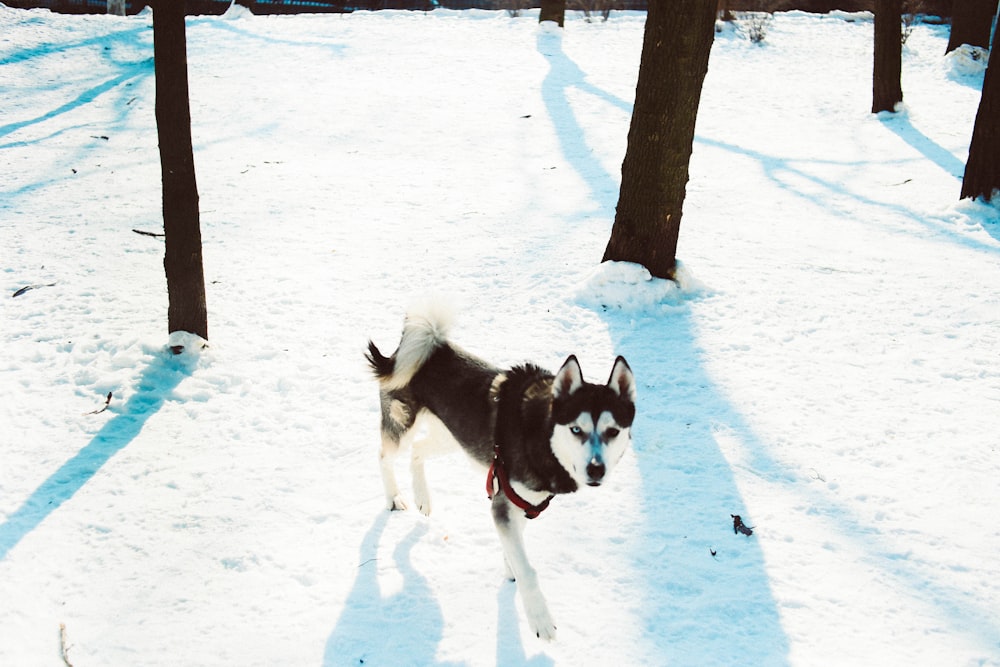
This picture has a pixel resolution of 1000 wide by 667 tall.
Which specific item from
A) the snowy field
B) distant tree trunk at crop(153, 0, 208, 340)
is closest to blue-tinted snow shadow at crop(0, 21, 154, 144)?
the snowy field

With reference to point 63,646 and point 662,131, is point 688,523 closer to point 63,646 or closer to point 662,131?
point 63,646

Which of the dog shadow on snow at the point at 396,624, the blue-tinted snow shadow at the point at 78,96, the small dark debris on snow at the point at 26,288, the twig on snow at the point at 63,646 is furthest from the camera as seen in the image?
the blue-tinted snow shadow at the point at 78,96

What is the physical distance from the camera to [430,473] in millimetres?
4961

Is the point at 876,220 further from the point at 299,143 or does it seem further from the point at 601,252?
the point at 299,143

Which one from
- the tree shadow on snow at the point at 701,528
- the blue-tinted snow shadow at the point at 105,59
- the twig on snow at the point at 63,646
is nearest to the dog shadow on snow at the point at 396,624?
the tree shadow on snow at the point at 701,528

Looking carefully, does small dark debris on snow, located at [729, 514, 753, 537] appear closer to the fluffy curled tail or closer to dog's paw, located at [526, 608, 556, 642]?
dog's paw, located at [526, 608, 556, 642]

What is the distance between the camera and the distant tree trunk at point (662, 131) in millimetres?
6254

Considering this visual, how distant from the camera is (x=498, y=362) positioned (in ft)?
20.0

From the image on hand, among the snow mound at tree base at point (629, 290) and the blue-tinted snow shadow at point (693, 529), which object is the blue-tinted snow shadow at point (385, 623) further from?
the snow mound at tree base at point (629, 290)

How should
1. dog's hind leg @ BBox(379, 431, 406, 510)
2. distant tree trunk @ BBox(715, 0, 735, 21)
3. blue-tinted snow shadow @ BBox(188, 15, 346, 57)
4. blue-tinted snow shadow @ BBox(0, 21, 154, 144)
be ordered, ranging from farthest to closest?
distant tree trunk @ BBox(715, 0, 735, 21)
blue-tinted snow shadow @ BBox(188, 15, 346, 57)
blue-tinted snow shadow @ BBox(0, 21, 154, 144)
dog's hind leg @ BBox(379, 431, 406, 510)

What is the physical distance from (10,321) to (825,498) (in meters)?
6.75

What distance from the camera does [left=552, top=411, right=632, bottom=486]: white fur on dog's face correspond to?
3215 mm

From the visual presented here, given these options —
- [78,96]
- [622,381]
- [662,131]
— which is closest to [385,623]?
[622,381]

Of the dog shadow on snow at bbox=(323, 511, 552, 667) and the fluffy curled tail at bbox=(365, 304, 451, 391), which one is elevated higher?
the fluffy curled tail at bbox=(365, 304, 451, 391)
